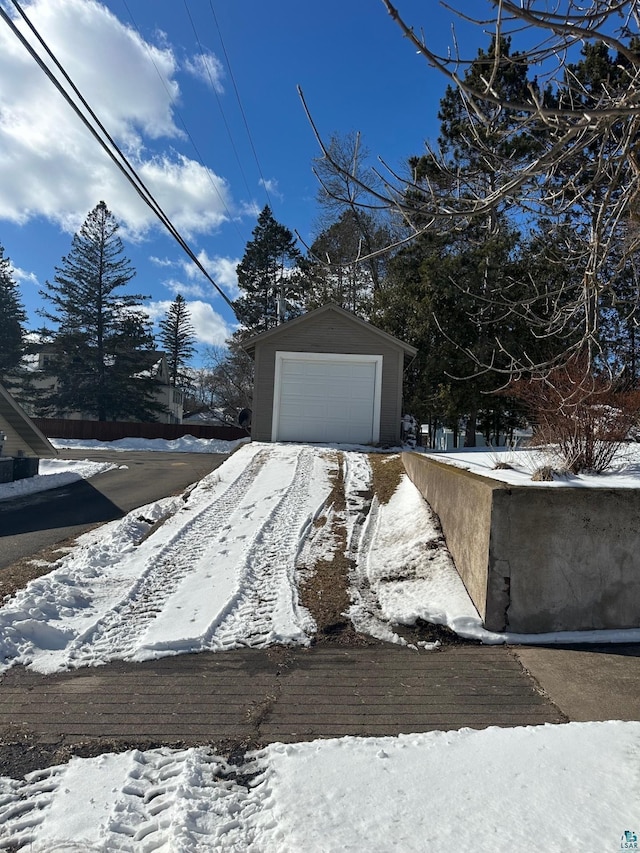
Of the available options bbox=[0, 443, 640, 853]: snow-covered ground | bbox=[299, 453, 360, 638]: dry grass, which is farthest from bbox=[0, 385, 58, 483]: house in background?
bbox=[299, 453, 360, 638]: dry grass

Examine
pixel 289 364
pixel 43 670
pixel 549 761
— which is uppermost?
pixel 289 364

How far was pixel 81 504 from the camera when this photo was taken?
965 cm

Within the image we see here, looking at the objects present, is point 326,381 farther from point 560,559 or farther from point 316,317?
point 560,559

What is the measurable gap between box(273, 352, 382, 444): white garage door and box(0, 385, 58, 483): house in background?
587 centimetres

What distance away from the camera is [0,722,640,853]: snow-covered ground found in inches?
83.0

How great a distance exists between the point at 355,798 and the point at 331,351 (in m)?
13.3

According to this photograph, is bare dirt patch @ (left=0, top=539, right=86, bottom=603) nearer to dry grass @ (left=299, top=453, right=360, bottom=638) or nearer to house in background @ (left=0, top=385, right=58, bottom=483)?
dry grass @ (left=299, top=453, right=360, bottom=638)

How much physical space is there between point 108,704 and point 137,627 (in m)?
1.16

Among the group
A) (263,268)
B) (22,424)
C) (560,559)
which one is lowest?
(560,559)

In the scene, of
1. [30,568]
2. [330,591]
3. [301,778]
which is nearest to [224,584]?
[330,591]

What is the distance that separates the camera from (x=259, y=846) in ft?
6.96

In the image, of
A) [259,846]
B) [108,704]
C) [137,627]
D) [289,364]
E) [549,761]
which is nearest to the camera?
[259,846]

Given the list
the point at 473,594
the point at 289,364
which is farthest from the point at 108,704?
the point at 289,364

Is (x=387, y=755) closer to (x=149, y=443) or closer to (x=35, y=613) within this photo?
(x=35, y=613)
